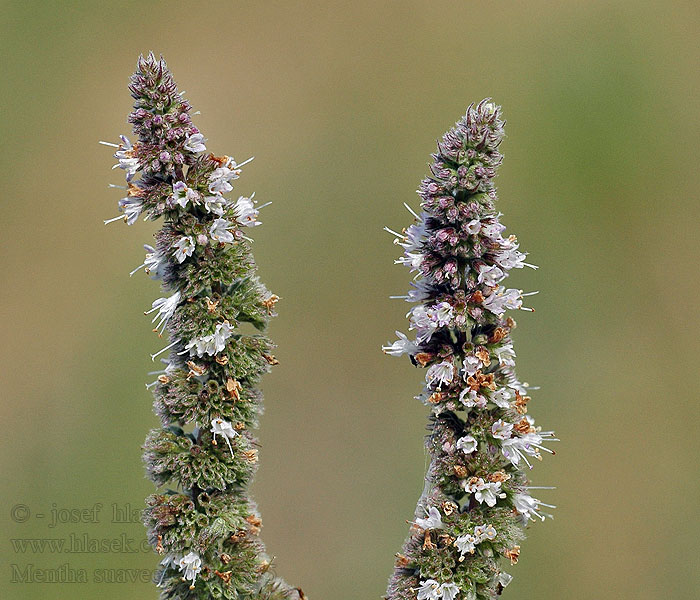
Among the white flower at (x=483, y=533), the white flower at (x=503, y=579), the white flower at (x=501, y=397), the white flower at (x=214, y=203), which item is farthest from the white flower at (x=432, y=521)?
the white flower at (x=214, y=203)

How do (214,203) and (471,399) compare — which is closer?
(471,399)

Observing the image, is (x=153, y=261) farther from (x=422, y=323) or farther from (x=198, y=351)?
(x=422, y=323)

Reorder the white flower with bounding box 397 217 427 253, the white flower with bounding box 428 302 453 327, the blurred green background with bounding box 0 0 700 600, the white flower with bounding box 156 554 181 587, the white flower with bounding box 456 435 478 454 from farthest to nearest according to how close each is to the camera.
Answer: the blurred green background with bounding box 0 0 700 600
the white flower with bounding box 156 554 181 587
the white flower with bounding box 397 217 427 253
the white flower with bounding box 456 435 478 454
the white flower with bounding box 428 302 453 327

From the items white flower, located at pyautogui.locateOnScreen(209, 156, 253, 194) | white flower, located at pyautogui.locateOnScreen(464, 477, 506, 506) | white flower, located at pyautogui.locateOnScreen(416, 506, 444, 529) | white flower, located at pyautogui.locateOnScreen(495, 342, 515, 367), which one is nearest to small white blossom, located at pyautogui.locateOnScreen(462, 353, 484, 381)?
white flower, located at pyautogui.locateOnScreen(495, 342, 515, 367)

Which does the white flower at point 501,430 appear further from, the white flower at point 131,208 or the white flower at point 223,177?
the white flower at point 131,208

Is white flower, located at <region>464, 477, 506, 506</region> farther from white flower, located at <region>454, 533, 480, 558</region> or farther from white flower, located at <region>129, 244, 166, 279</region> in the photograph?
white flower, located at <region>129, 244, 166, 279</region>

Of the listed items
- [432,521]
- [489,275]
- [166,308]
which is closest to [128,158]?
[166,308]
